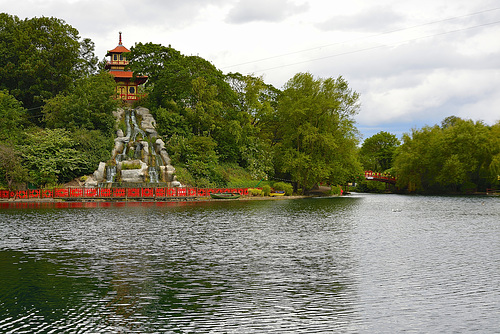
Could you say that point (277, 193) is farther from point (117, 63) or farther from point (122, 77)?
point (117, 63)

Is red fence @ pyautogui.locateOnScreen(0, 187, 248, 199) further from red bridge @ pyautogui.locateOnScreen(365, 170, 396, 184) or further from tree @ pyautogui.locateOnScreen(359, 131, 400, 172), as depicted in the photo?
tree @ pyautogui.locateOnScreen(359, 131, 400, 172)

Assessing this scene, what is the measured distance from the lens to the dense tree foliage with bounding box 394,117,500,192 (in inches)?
3258

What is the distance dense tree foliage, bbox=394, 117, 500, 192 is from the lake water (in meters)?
58.7

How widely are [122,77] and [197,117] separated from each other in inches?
821

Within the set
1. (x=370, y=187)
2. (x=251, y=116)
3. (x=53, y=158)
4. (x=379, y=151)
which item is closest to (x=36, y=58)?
(x=53, y=158)

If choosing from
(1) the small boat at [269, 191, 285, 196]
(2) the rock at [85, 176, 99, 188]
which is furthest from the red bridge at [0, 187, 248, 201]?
(1) the small boat at [269, 191, 285, 196]

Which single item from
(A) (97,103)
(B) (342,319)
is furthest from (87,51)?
(B) (342,319)

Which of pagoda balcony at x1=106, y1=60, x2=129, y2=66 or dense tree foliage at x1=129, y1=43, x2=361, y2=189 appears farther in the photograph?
pagoda balcony at x1=106, y1=60, x2=129, y2=66

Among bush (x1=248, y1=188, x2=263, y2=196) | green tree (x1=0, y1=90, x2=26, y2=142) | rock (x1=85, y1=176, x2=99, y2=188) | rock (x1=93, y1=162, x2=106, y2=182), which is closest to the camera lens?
rock (x1=85, y1=176, x2=99, y2=188)

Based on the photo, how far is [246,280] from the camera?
16.4 meters

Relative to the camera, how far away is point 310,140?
7169 cm

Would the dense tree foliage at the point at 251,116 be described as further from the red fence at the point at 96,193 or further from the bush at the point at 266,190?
the red fence at the point at 96,193

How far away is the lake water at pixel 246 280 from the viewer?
11.9m

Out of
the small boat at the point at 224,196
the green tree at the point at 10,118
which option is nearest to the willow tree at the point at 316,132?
the small boat at the point at 224,196
